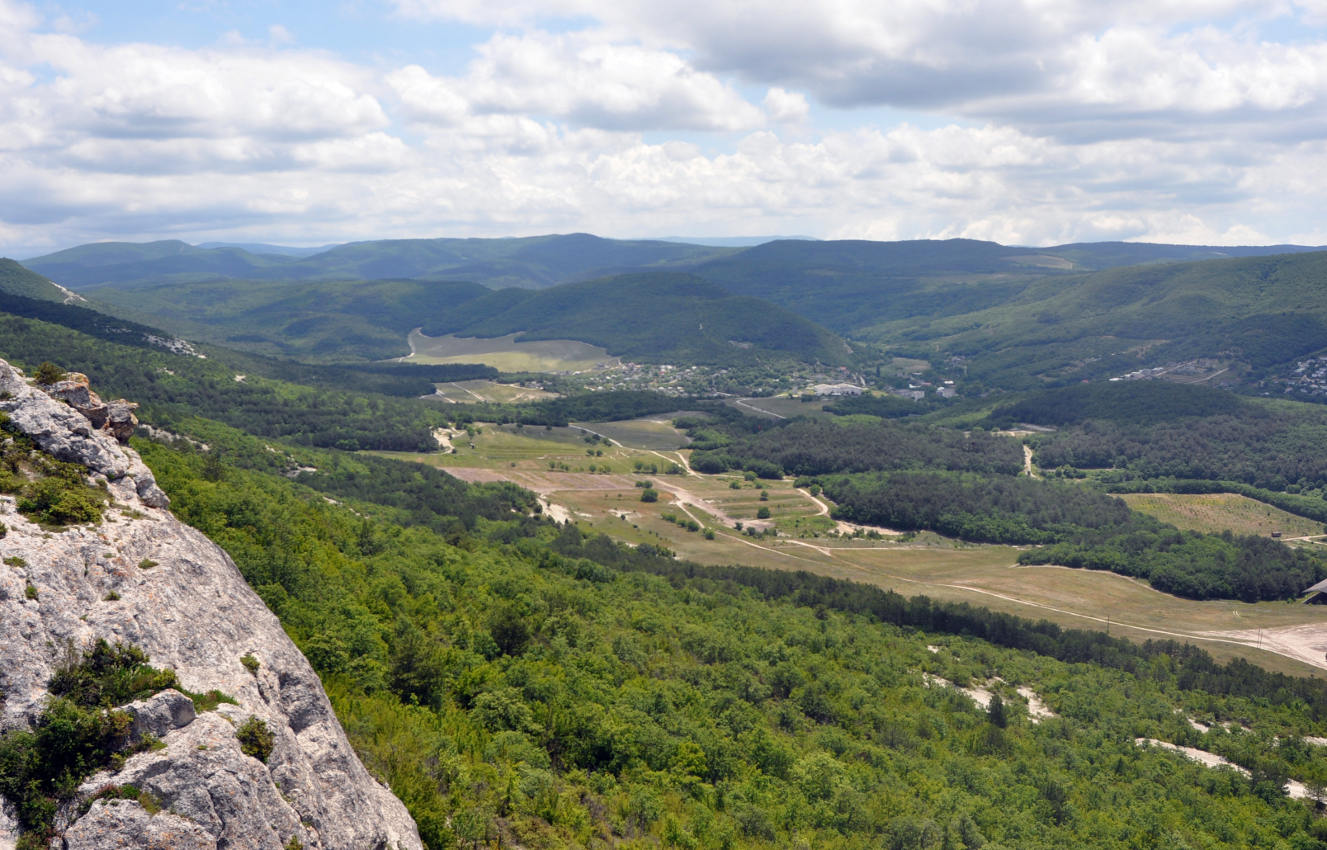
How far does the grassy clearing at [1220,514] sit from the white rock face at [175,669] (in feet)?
602

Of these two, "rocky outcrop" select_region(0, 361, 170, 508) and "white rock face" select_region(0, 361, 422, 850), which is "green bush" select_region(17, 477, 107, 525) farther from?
"rocky outcrop" select_region(0, 361, 170, 508)

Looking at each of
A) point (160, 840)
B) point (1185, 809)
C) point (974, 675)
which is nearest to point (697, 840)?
point (160, 840)

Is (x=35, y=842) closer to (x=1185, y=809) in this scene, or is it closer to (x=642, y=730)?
(x=642, y=730)

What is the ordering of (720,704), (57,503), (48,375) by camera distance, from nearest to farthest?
1. (57,503)
2. (48,375)
3. (720,704)

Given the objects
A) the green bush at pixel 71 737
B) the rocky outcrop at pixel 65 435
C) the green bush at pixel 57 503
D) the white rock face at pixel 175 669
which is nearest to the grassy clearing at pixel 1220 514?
the white rock face at pixel 175 669

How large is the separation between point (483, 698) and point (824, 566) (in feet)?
335

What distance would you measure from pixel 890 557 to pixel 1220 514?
85.2 metres

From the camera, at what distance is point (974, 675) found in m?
86.0

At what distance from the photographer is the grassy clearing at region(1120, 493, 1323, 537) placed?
6491 inches

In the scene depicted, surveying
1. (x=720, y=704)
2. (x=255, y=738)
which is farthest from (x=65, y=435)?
A: (x=720, y=704)

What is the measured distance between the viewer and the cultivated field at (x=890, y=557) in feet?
372

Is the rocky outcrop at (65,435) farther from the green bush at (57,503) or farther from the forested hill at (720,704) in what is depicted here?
the forested hill at (720,704)

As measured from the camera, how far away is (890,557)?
14500 centimetres

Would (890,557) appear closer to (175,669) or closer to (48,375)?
(48,375)
